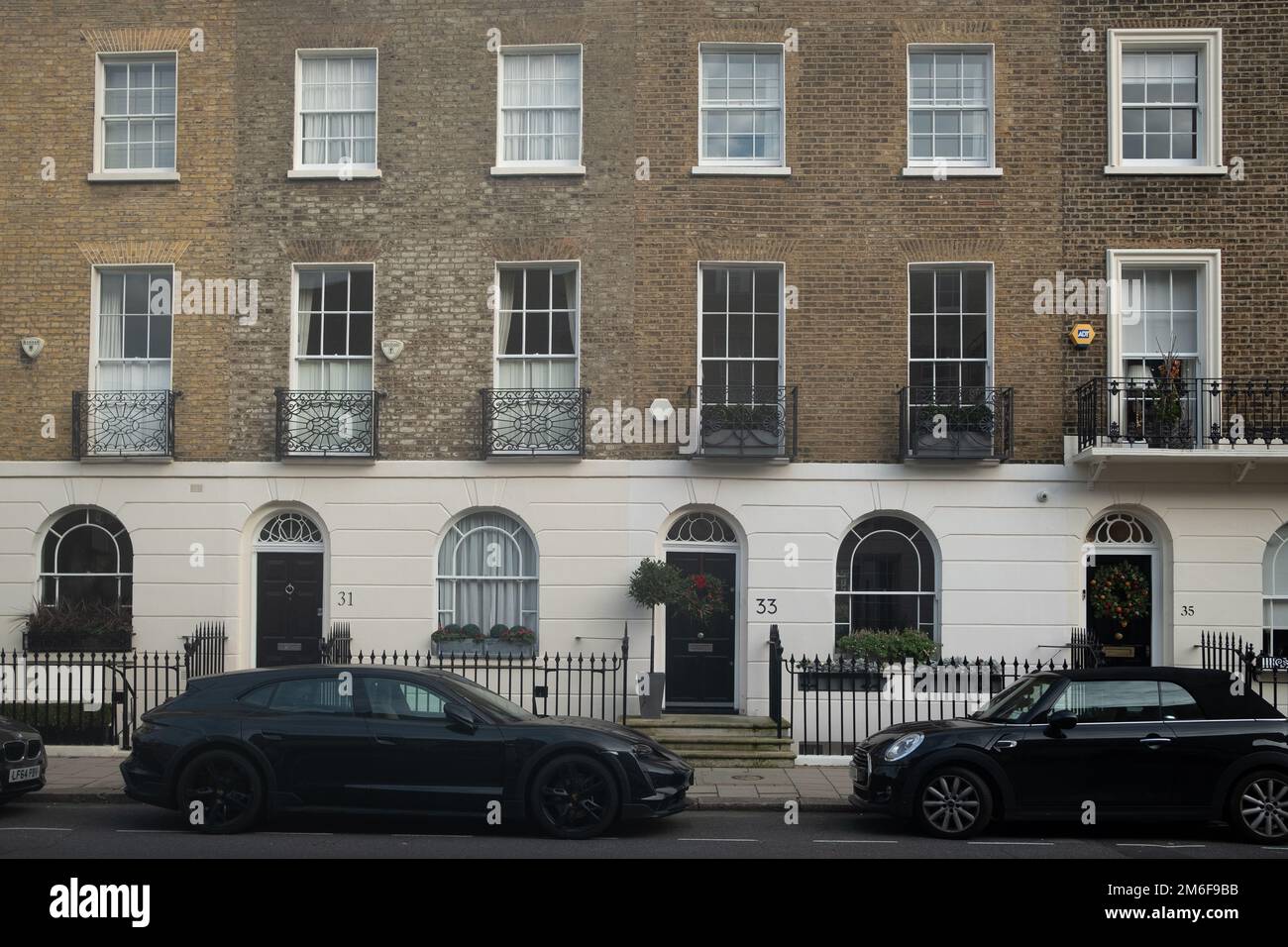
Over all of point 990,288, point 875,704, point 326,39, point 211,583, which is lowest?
point 875,704

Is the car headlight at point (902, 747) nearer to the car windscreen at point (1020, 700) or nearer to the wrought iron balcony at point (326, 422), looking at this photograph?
the car windscreen at point (1020, 700)

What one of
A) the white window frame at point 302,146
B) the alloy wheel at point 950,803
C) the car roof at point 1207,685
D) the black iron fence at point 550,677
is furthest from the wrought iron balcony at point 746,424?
the alloy wheel at point 950,803

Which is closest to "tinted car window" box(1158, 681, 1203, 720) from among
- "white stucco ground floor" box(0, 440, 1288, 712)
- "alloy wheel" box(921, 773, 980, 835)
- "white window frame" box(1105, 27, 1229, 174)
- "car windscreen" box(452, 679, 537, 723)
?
"alloy wheel" box(921, 773, 980, 835)

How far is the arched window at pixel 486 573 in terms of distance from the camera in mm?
18312

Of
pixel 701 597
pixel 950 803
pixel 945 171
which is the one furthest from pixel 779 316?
pixel 950 803

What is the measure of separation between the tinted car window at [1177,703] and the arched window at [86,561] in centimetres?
1374

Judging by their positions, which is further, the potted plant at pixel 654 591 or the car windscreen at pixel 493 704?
the potted plant at pixel 654 591

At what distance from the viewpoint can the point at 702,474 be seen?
59.0 feet

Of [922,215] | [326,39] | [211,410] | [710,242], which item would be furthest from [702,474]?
[326,39]

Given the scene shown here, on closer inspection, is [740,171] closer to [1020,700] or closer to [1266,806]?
[1020,700]

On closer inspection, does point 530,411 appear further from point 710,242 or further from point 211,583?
point 211,583

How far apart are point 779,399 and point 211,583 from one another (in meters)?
8.30

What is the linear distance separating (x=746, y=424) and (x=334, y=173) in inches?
267

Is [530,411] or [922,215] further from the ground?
[922,215]
